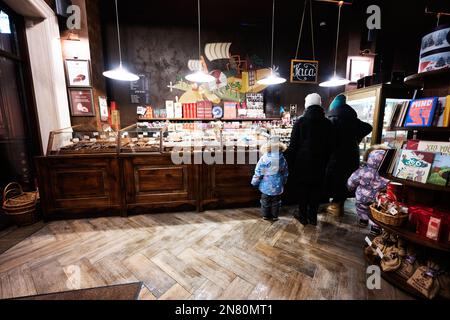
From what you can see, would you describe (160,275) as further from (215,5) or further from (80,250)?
(215,5)

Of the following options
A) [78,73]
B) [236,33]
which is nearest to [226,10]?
[236,33]

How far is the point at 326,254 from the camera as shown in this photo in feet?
7.80

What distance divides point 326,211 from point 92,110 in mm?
5039

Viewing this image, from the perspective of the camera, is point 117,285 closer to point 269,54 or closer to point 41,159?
point 41,159

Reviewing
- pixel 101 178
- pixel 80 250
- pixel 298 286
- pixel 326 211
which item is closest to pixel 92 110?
pixel 101 178

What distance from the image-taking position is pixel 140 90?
5180 millimetres

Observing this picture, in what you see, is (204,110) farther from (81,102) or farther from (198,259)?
(198,259)

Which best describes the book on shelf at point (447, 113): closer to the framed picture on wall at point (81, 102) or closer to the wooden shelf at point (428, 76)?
the wooden shelf at point (428, 76)

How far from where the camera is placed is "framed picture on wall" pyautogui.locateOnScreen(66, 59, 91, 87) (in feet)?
13.2

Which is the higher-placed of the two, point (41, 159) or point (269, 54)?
point (269, 54)

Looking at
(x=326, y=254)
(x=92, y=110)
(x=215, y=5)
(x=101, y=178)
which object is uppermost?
(x=215, y=5)

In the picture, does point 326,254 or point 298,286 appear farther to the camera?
point 326,254
